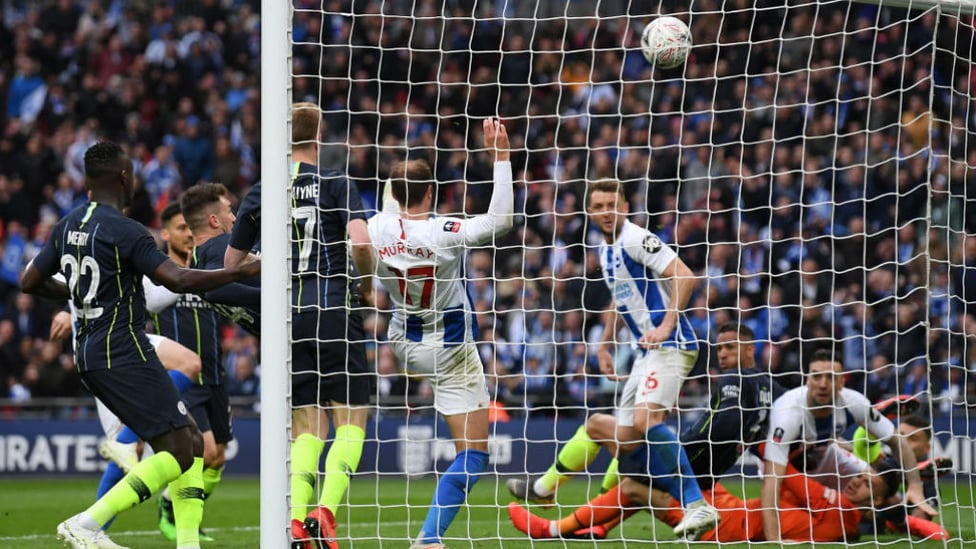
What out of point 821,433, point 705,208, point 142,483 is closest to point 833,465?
point 821,433

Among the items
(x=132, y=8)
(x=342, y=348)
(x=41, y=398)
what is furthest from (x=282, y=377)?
(x=132, y=8)

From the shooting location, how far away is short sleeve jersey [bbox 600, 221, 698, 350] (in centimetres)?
739

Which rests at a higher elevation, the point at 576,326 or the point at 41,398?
the point at 576,326

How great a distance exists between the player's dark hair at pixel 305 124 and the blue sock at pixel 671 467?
8.09ft

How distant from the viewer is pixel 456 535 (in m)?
7.97

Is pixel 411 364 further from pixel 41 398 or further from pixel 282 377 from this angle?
pixel 41 398

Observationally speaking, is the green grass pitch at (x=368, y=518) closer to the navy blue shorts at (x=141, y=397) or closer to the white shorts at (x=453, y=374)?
the white shorts at (x=453, y=374)

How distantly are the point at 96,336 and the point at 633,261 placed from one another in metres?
3.15

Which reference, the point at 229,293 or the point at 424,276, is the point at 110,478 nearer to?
the point at 229,293

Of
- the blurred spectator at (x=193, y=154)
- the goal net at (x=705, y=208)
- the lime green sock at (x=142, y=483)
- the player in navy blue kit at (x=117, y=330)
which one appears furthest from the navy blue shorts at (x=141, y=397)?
the blurred spectator at (x=193, y=154)

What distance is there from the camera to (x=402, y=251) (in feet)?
21.3

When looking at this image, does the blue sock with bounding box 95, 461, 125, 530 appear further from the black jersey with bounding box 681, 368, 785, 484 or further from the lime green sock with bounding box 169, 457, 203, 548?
the black jersey with bounding box 681, 368, 785, 484

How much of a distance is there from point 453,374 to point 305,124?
147cm

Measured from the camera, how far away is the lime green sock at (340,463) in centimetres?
624
